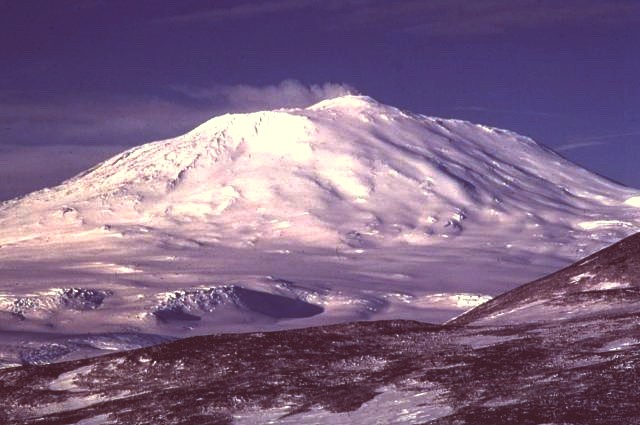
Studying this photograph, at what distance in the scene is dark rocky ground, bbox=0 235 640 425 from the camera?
46312 mm

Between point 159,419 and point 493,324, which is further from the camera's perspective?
point 493,324

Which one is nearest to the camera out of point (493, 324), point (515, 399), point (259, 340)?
point (515, 399)

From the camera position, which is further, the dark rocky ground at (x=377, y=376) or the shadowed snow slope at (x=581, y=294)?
the shadowed snow slope at (x=581, y=294)

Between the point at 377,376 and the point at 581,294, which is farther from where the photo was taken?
the point at 581,294

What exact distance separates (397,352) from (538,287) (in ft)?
117

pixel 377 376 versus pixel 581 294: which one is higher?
pixel 581 294

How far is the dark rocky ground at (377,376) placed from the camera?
46.3 metres

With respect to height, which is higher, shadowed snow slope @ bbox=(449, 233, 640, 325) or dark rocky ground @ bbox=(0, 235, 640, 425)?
shadowed snow slope @ bbox=(449, 233, 640, 325)

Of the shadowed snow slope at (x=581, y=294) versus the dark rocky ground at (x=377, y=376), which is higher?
the shadowed snow slope at (x=581, y=294)

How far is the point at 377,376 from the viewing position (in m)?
57.9

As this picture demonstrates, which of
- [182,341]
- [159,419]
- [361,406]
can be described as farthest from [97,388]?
[361,406]

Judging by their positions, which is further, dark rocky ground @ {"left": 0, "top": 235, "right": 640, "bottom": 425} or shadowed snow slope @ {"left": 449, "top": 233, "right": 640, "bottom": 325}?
shadowed snow slope @ {"left": 449, "top": 233, "right": 640, "bottom": 325}

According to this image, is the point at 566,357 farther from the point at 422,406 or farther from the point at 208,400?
the point at 208,400

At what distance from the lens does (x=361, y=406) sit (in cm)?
5006
